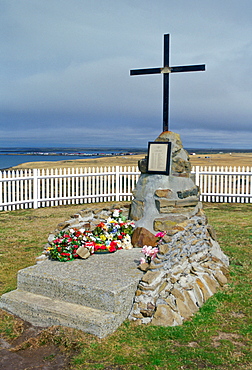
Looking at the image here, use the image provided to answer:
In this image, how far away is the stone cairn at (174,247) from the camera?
4.93 m

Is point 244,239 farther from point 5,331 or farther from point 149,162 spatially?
point 5,331

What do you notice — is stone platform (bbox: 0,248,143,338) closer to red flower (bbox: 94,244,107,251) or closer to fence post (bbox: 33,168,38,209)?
red flower (bbox: 94,244,107,251)

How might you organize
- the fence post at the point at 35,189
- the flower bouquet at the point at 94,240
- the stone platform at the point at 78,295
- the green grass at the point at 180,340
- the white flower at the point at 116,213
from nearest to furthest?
the green grass at the point at 180,340
the stone platform at the point at 78,295
the flower bouquet at the point at 94,240
the white flower at the point at 116,213
the fence post at the point at 35,189

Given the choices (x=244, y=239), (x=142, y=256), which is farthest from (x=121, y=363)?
(x=244, y=239)

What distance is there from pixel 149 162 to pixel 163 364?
12.5ft

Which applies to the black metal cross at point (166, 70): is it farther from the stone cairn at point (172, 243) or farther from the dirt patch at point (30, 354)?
the dirt patch at point (30, 354)

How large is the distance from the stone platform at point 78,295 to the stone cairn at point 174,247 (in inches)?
11.9

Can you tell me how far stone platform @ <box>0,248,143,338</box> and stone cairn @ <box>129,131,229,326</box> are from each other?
302 mm

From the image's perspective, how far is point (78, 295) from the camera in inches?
192

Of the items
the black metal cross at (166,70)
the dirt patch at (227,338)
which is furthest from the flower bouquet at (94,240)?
the dirt patch at (227,338)

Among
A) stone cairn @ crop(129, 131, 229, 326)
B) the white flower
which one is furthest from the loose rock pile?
the white flower

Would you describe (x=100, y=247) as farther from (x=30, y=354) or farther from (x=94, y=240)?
(x=30, y=354)

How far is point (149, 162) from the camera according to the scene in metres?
6.77

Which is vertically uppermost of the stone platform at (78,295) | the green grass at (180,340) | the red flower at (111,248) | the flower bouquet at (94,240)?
the flower bouquet at (94,240)
